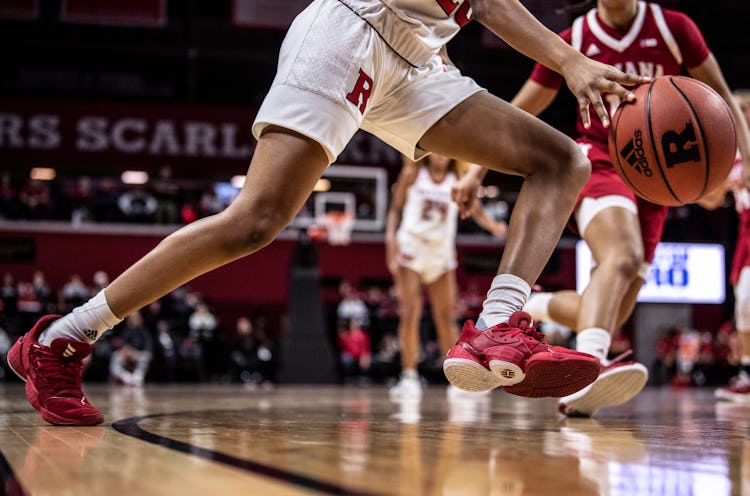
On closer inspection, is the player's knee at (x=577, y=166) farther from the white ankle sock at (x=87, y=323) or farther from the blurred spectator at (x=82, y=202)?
the blurred spectator at (x=82, y=202)

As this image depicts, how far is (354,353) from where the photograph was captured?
13.9 metres

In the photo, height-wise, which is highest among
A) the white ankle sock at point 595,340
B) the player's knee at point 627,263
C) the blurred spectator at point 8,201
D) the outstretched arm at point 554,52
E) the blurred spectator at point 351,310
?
the blurred spectator at point 8,201

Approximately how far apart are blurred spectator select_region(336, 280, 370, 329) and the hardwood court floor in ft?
43.0

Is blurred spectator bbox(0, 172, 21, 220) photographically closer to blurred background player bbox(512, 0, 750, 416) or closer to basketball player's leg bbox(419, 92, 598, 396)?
blurred background player bbox(512, 0, 750, 416)

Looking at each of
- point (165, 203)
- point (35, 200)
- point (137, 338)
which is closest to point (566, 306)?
point (137, 338)

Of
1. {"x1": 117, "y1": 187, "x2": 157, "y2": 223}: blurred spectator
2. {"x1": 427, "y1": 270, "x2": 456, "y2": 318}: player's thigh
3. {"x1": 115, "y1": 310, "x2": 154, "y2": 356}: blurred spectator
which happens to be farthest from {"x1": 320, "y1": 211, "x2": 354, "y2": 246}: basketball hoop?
{"x1": 427, "y1": 270, "x2": 456, "y2": 318}: player's thigh

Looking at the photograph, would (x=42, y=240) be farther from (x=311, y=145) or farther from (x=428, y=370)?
(x=311, y=145)

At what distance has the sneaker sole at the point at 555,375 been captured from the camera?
6.41 feet

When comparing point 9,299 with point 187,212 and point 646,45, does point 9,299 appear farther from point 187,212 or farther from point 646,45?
point 646,45

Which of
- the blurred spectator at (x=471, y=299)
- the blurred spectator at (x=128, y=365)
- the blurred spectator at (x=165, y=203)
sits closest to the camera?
the blurred spectator at (x=128, y=365)

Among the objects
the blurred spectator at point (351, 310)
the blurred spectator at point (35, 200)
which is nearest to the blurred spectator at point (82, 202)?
the blurred spectator at point (35, 200)

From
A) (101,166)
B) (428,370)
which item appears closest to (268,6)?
(428,370)

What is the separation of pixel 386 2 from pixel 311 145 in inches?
15.2

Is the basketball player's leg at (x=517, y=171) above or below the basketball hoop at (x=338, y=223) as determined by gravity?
below
